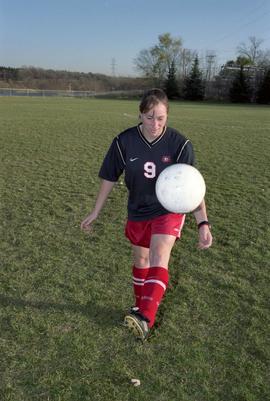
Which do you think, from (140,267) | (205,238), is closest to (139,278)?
(140,267)

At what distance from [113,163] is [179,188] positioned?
2.15 feet

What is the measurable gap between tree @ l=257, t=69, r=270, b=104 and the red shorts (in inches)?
2213

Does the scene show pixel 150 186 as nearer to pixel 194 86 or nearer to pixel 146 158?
pixel 146 158

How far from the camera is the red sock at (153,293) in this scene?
2717 mm

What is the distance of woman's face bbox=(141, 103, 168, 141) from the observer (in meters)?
2.83

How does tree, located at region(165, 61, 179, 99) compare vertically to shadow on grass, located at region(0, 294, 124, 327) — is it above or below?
above

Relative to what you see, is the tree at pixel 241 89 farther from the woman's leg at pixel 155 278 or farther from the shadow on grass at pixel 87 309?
the woman's leg at pixel 155 278

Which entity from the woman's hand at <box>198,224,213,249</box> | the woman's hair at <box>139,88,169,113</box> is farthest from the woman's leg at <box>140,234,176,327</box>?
the woman's hair at <box>139,88,169,113</box>

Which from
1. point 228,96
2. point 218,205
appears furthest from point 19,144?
point 228,96

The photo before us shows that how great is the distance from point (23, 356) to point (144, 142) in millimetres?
1822

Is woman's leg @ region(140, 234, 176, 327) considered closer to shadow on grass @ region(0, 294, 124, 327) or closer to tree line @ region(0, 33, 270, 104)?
shadow on grass @ region(0, 294, 124, 327)

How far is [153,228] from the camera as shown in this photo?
311 cm

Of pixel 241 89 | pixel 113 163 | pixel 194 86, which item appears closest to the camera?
pixel 113 163

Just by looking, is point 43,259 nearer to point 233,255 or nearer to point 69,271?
point 69,271
